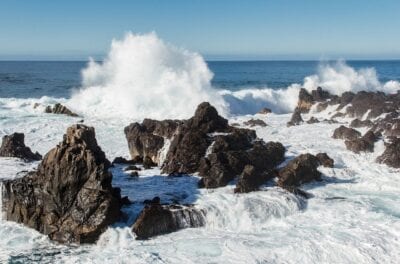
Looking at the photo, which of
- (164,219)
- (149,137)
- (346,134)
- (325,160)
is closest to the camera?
(164,219)

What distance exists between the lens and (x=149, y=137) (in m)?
22.1

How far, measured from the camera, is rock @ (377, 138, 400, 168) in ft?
66.8

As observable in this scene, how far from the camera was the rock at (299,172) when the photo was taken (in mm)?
17672

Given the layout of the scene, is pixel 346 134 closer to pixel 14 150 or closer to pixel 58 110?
pixel 14 150

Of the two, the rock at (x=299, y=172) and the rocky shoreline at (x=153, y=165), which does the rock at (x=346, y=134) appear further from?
the rock at (x=299, y=172)

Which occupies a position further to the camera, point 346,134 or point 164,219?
point 346,134

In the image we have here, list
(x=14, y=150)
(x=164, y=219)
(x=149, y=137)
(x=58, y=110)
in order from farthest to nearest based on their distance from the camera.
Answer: (x=58, y=110) < (x=149, y=137) < (x=14, y=150) < (x=164, y=219)

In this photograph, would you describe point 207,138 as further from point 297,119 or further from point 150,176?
point 297,119

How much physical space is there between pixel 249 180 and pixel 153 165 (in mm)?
5207

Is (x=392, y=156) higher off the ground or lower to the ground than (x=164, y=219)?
higher

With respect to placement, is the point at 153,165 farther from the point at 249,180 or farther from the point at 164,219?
the point at 164,219

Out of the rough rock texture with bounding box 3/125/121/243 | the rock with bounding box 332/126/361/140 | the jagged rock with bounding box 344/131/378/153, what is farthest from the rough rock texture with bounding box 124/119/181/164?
the rock with bounding box 332/126/361/140

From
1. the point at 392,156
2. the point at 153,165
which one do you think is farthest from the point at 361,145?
the point at 153,165

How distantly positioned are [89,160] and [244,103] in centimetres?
3106
